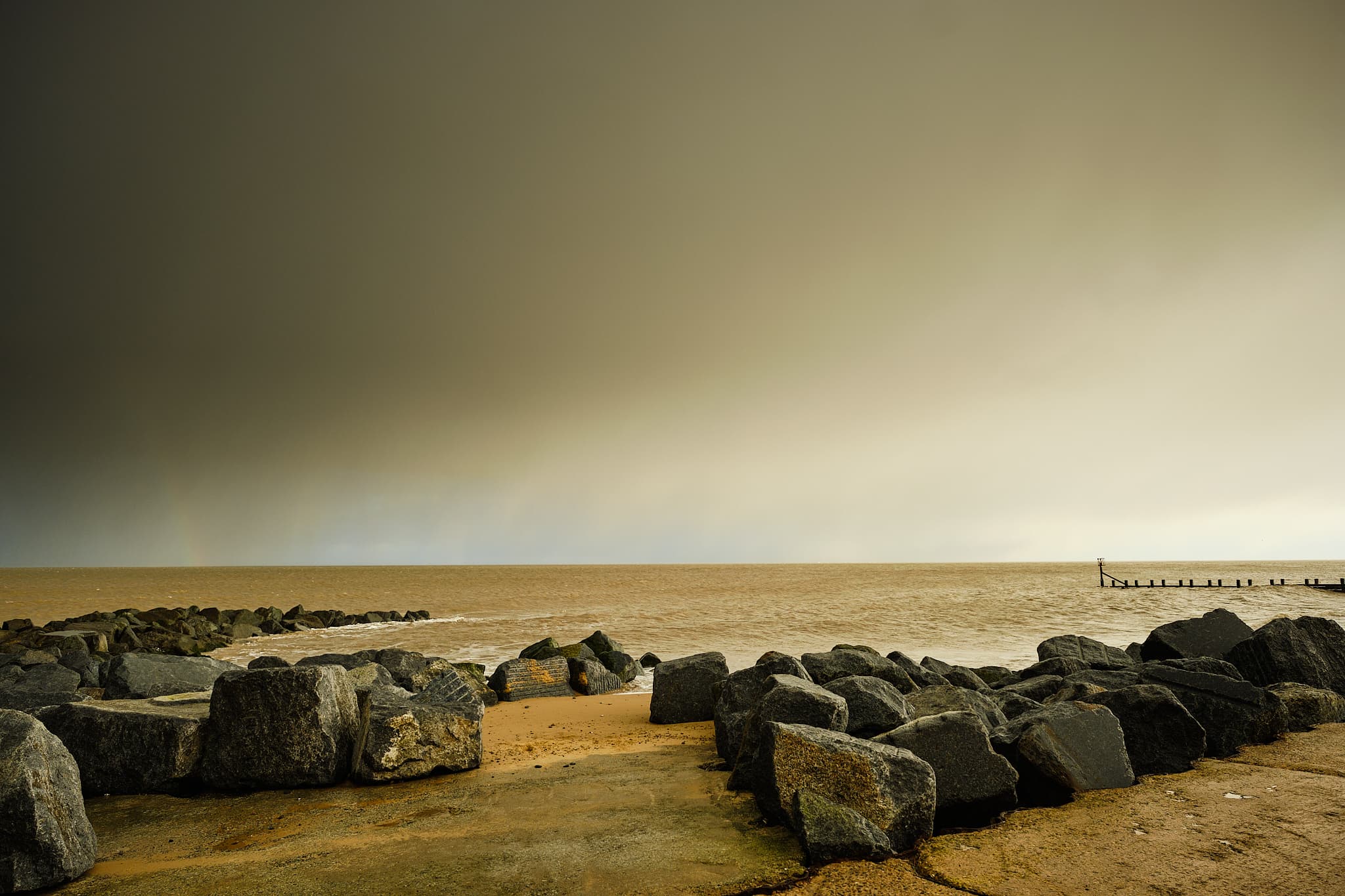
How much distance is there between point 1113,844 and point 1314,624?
6.23 meters

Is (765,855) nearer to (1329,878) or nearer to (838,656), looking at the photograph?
(1329,878)

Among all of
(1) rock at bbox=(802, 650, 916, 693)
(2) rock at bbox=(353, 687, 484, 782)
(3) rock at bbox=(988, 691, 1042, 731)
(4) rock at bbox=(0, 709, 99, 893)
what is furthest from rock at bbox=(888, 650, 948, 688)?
(4) rock at bbox=(0, 709, 99, 893)

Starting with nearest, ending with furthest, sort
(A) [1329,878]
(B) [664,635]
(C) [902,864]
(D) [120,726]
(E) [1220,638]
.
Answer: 1. (A) [1329,878]
2. (C) [902,864]
3. (D) [120,726]
4. (E) [1220,638]
5. (B) [664,635]

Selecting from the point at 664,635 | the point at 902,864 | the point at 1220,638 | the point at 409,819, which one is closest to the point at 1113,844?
the point at 902,864

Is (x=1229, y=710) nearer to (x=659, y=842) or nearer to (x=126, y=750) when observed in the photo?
(x=659, y=842)

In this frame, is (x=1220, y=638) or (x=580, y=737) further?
(x=1220, y=638)

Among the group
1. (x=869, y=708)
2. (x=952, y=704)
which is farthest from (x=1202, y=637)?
(x=869, y=708)

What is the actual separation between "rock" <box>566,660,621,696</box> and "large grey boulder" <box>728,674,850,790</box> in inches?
209

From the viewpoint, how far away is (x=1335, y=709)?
6434 mm

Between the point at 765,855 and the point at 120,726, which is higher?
the point at 120,726

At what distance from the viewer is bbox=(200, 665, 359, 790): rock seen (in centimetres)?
481

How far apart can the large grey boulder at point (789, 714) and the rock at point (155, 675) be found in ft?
17.0

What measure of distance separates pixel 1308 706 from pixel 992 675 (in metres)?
3.92

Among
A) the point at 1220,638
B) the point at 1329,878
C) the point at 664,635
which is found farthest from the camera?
the point at 664,635
